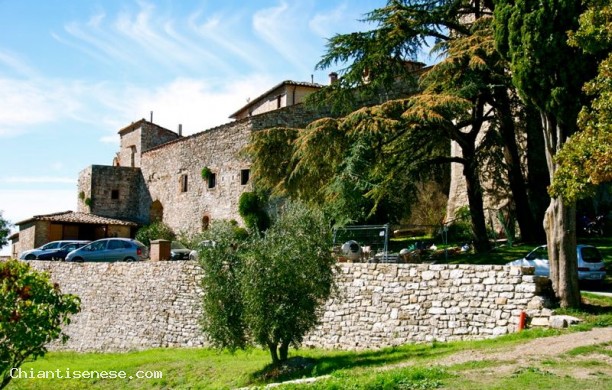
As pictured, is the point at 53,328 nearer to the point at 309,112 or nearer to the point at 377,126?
the point at 377,126

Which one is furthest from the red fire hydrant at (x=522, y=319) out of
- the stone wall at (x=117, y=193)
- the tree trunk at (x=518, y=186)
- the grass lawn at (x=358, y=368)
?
the stone wall at (x=117, y=193)

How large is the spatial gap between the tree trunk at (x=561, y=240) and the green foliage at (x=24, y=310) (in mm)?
10370

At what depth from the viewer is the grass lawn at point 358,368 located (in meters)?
9.97

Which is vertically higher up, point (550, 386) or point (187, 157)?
point (187, 157)

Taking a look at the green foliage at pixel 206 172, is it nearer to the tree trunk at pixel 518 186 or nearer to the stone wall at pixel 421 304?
the tree trunk at pixel 518 186

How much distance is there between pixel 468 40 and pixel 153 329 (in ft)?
46.3

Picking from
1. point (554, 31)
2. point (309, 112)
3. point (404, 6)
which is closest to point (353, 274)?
point (554, 31)

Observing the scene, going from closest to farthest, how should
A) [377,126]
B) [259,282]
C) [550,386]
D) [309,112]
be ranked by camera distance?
[550,386] < [259,282] < [377,126] < [309,112]

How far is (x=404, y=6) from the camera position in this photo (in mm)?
22797

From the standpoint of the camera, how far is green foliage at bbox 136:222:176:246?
3912 cm

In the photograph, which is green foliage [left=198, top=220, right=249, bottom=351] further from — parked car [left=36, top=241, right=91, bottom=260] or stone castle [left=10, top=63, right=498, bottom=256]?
parked car [left=36, top=241, right=91, bottom=260]

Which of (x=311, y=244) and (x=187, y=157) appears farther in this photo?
(x=187, y=157)

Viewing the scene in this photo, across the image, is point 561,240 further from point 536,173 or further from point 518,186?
point 536,173

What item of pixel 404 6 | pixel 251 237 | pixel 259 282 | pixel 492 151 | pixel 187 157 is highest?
pixel 404 6
